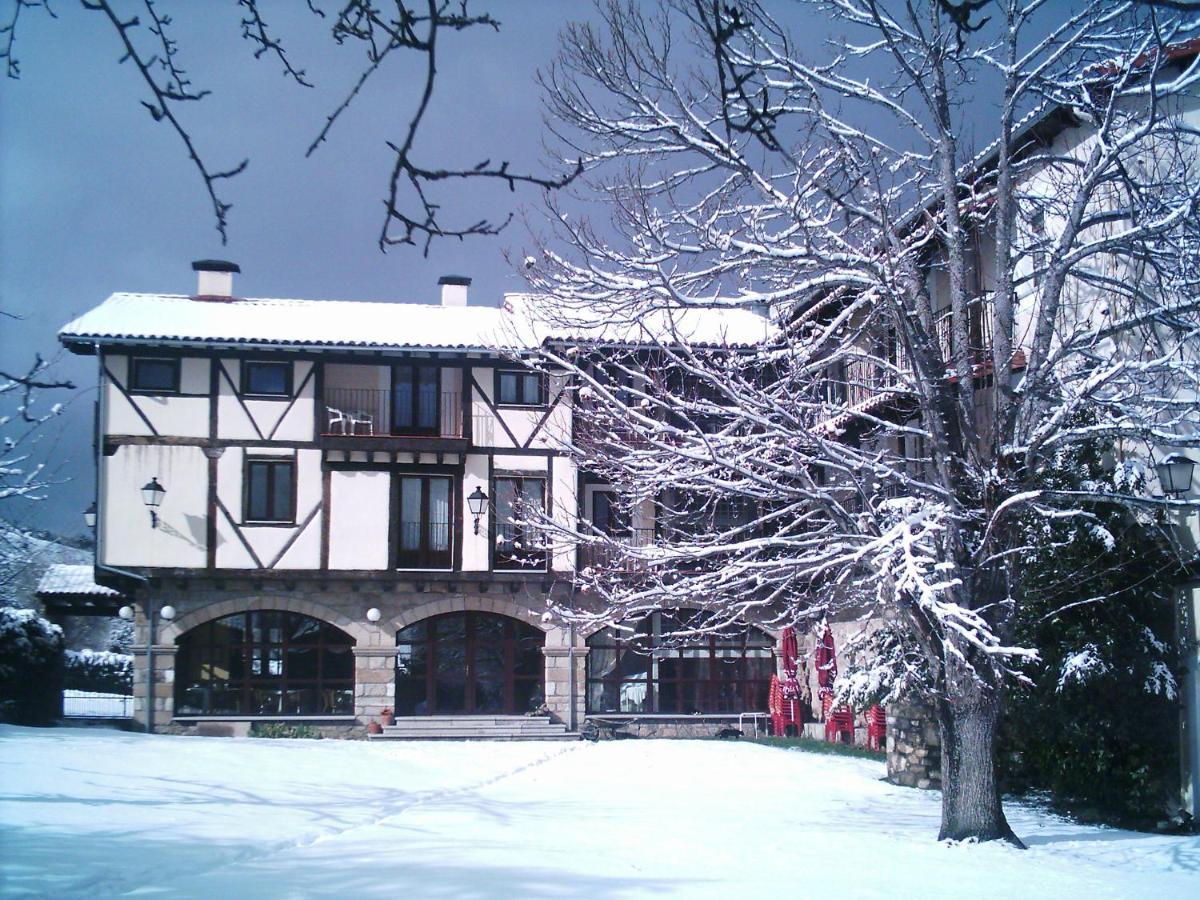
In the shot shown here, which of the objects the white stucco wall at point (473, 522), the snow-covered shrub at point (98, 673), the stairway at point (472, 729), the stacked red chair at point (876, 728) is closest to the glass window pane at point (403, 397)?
the white stucco wall at point (473, 522)

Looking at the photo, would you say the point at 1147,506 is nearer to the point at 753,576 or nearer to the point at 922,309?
the point at 922,309

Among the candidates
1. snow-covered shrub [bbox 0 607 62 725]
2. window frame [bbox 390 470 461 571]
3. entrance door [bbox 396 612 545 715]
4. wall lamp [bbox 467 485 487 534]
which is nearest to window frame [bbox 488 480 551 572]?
wall lamp [bbox 467 485 487 534]

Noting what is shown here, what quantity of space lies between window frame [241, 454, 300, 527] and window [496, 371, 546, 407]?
163 inches

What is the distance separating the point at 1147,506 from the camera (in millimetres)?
10633

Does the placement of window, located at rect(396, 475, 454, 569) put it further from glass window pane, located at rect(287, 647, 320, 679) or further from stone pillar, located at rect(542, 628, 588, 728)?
stone pillar, located at rect(542, 628, 588, 728)

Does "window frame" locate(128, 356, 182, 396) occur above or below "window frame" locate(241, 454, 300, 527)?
above

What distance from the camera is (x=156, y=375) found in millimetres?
22266

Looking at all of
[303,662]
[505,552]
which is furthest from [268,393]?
[505,552]

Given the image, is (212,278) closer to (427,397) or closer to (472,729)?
(427,397)

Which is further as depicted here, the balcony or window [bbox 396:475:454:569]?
window [bbox 396:475:454:569]

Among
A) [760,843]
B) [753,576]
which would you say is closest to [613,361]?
[753,576]

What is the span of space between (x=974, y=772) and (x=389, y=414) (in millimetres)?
15087

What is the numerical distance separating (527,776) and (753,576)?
7007mm

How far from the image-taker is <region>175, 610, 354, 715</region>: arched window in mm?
22281
